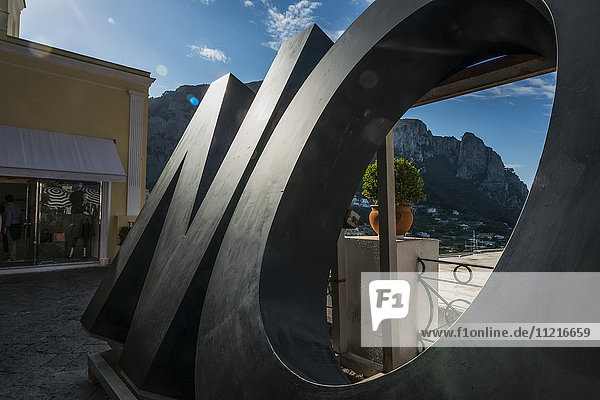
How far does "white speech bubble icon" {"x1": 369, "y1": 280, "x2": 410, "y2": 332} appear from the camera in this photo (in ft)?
12.4

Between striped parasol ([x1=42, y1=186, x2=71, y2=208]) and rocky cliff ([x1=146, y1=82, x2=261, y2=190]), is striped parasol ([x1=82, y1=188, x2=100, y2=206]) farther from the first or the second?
rocky cliff ([x1=146, y1=82, x2=261, y2=190])

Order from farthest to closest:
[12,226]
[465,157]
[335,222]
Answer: [465,157], [12,226], [335,222]

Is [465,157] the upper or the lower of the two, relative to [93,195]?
upper

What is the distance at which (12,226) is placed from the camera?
1154 centimetres

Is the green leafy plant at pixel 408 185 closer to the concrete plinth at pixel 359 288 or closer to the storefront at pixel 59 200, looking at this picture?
the concrete plinth at pixel 359 288

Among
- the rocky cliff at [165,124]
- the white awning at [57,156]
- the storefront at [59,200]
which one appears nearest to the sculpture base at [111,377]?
the white awning at [57,156]

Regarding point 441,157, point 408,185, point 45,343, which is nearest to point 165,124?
point 441,157

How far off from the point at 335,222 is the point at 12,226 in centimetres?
1305

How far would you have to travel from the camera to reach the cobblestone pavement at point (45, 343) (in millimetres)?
3398

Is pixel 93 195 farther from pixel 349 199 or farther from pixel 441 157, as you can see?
pixel 441 157

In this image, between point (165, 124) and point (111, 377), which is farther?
point (165, 124)

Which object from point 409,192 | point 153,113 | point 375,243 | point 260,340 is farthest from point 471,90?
point 153,113

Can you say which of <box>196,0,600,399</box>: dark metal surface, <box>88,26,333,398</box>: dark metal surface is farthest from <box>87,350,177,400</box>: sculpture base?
<box>196,0,600,399</box>: dark metal surface

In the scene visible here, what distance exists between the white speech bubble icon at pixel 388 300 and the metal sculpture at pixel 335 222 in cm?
191
